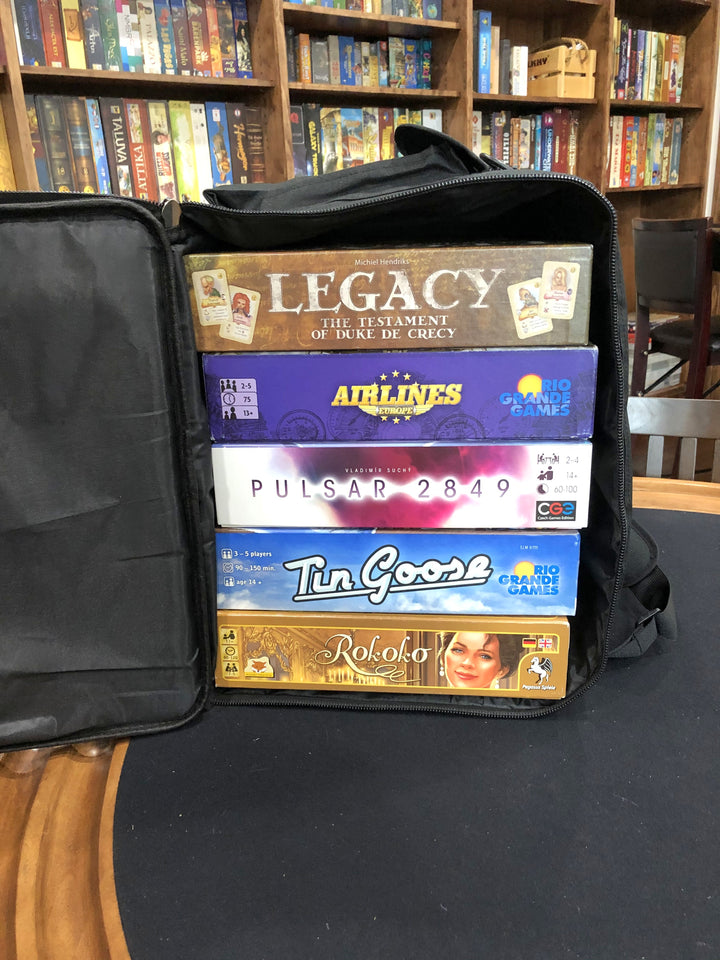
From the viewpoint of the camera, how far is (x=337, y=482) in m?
0.59

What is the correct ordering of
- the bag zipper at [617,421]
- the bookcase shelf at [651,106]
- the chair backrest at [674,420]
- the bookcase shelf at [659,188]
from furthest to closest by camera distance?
the bookcase shelf at [659,188] → the bookcase shelf at [651,106] → the chair backrest at [674,420] → the bag zipper at [617,421]

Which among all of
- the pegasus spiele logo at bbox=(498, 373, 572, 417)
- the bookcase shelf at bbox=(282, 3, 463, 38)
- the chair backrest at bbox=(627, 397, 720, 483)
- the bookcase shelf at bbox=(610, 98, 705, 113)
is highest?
the bookcase shelf at bbox=(282, 3, 463, 38)

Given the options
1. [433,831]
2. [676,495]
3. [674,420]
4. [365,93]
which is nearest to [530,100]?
[365,93]

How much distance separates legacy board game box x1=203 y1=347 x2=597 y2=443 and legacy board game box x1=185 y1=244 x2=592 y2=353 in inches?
0.5

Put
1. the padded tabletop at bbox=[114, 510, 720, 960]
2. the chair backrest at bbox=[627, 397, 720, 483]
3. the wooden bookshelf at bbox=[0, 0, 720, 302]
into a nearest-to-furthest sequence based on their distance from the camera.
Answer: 1. the padded tabletop at bbox=[114, 510, 720, 960]
2. the chair backrest at bbox=[627, 397, 720, 483]
3. the wooden bookshelf at bbox=[0, 0, 720, 302]

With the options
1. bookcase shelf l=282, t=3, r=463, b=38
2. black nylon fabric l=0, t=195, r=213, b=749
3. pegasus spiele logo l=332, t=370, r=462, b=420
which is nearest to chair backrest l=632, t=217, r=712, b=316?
bookcase shelf l=282, t=3, r=463, b=38

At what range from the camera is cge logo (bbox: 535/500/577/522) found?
1.92ft

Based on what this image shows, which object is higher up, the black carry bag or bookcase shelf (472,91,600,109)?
bookcase shelf (472,91,600,109)

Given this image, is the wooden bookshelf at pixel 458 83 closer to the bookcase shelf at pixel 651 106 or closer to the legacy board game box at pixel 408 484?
the bookcase shelf at pixel 651 106

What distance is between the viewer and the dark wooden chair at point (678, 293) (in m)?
2.35

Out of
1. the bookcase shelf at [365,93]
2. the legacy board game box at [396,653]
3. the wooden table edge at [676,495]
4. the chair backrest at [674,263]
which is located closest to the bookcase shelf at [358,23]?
the bookcase shelf at [365,93]

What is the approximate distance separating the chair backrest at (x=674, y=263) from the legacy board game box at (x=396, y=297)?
2.11 meters

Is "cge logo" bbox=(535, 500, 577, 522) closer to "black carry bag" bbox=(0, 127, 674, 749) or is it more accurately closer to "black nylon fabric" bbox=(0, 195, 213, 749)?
"black carry bag" bbox=(0, 127, 674, 749)

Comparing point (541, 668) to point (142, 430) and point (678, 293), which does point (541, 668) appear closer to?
point (142, 430)
